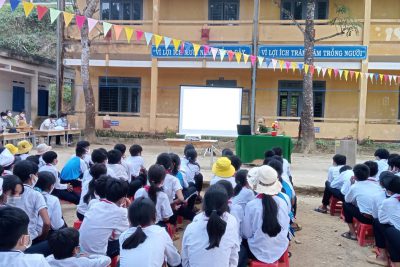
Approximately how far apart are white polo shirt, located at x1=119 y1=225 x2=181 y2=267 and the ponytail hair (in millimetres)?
917

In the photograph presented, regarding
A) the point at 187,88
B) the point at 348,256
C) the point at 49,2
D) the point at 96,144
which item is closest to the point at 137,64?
the point at 96,144

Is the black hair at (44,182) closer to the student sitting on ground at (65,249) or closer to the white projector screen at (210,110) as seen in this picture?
the student sitting on ground at (65,249)

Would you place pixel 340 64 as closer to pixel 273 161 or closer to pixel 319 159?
pixel 319 159

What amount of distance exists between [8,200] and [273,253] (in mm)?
2288

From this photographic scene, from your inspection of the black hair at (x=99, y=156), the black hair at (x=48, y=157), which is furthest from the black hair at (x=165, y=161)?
the black hair at (x=48, y=157)

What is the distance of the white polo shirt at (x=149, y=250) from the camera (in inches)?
109

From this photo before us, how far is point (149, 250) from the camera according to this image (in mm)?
2787

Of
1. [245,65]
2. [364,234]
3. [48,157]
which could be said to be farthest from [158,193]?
[245,65]

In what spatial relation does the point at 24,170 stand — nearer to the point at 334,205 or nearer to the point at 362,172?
the point at 362,172

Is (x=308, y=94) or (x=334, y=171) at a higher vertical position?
(x=308, y=94)

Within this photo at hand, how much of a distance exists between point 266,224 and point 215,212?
0.69 meters

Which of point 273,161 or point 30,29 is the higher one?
point 30,29

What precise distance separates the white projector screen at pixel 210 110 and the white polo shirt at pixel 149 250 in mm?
8659

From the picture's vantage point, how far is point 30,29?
2175cm
